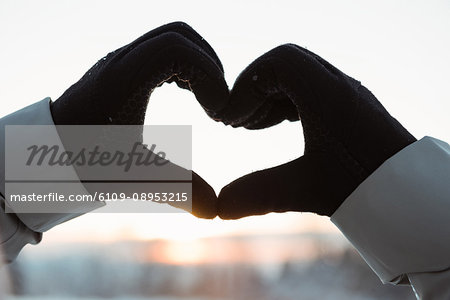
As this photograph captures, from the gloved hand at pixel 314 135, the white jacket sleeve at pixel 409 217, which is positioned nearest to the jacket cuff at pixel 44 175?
the gloved hand at pixel 314 135

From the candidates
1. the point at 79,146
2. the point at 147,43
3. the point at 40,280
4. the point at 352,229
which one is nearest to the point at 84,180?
the point at 79,146

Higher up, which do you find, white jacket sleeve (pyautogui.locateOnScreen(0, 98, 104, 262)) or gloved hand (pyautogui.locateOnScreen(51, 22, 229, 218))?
gloved hand (pyautogui.locateOnScreen(51, 22, 229, 218))

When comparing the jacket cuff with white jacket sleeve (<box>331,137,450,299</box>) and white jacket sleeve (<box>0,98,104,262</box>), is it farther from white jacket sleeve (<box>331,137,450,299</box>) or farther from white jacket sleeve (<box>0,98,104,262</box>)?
white jacket sleeve (<box>331,137,450,299</box>)

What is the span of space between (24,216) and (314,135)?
288 mm

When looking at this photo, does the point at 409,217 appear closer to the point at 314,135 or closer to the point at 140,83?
the point at 314,135

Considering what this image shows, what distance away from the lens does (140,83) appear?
17.0 inches

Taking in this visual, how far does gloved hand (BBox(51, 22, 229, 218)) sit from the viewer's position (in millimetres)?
428

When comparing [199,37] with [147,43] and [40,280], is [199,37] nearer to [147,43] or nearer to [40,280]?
[147,43]

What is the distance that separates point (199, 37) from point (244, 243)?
22.0 ft

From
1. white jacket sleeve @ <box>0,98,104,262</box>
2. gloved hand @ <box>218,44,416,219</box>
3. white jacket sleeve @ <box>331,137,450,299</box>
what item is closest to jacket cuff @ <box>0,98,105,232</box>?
white jacket sleeve @ <box>0,98,104,262</box>

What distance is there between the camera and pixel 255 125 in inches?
20.5

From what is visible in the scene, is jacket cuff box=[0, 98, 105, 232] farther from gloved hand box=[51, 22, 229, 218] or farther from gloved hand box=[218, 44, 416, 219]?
gloved hand box=[218, 44, 416, 219]

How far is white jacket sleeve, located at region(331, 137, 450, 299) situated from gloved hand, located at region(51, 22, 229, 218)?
0.52 ft

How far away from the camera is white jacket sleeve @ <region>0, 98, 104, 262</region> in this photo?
42 cm
